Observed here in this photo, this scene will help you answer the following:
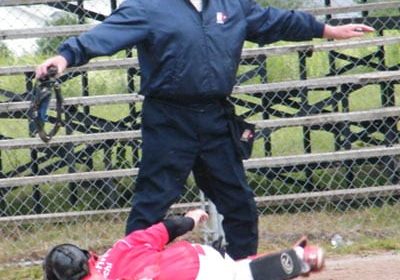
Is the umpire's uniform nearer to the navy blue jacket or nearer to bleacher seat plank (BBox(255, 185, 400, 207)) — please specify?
the navy blue jacket

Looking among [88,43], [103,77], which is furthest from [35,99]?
[103,77]

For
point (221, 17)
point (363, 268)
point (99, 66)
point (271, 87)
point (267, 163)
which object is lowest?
point (363, 268)

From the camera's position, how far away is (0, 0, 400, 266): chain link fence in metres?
7.66

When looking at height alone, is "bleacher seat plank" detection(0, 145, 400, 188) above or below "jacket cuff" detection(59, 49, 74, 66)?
below

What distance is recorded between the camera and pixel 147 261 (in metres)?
4.66

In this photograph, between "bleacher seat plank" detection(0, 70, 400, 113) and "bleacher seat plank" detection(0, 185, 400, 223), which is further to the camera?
"bleacher seat plank" detection(0, 185, 400, 223)

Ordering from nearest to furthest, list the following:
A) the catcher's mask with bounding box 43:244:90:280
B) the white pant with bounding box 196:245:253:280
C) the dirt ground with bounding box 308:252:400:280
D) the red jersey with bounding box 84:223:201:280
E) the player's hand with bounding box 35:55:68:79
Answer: the catcher's mask with bounding box 43:244:90:280
the red jersey with bounding box 84:223:201:280
the white pant with bounding box 196:245:253:280
the player's hand with bounding box 35:55:68:79
the dirt ground with bounding box 308:252:400:280

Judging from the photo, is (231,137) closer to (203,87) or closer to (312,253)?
(203,87)

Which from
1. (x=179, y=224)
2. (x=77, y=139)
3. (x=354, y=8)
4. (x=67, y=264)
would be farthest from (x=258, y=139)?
(x=67, y=264)

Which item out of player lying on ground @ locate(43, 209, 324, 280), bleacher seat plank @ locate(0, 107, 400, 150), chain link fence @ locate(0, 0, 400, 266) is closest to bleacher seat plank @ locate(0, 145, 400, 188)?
chain link fence @ locate(0, 0, 400, 266)

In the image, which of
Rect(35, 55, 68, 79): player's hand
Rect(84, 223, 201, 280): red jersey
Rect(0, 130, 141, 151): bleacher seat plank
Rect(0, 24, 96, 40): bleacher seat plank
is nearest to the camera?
Rect(84, 223, 201, 280): red jersey

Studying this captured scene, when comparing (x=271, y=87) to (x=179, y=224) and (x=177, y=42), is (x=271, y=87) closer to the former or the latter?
(x=177, y=42)

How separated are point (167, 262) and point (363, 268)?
2.56m

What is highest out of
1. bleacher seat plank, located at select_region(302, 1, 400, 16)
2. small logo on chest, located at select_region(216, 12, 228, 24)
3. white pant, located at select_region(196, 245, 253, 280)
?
small logo on chest, located at select_region(216, 12, 228, 24)
